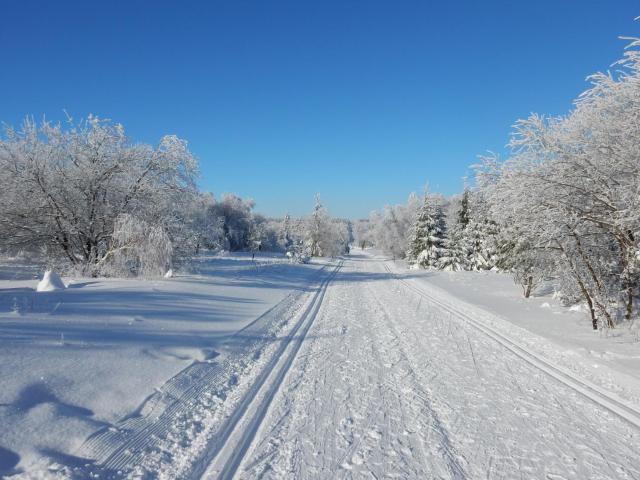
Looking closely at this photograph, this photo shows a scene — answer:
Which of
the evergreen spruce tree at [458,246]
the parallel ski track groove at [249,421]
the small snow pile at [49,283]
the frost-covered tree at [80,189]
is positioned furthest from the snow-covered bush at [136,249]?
the evergreen spruce tree at [458,246]

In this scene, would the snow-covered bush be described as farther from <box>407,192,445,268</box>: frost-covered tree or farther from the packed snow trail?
<box>407,192,445,268</box>: frost-covered tree

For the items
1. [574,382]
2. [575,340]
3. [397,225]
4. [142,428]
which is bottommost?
[142,428]

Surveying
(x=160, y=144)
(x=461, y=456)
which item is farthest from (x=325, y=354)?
(x=160, y=144)

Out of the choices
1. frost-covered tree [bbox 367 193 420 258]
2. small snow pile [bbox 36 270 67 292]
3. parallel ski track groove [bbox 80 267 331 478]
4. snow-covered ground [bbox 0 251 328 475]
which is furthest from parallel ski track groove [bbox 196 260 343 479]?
frost-covered tree [bbox 367 193 420 258]

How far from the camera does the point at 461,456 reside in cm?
363

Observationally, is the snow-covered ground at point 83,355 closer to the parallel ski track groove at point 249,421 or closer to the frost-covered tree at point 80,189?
the parallel ski track groove at point 249,421

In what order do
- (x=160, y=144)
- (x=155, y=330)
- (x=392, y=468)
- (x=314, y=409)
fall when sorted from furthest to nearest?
(x=160, y=144) < (x=155, y=330) < (x=314, y=409) < (x=392, y=468)

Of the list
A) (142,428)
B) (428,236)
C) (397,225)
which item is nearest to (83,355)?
(142,428)

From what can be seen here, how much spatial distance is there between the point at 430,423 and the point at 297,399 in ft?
5.69

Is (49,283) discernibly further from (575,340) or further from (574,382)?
(575,340)

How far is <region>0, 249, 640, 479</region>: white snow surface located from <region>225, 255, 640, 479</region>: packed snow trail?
2 centimetres

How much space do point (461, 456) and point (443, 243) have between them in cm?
4006

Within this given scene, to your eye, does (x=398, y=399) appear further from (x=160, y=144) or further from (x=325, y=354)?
(x=160, y=144)

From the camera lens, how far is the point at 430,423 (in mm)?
4312
